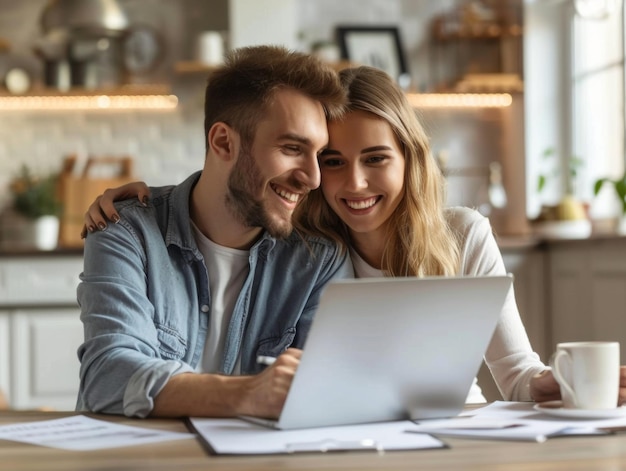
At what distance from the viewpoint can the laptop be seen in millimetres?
1193

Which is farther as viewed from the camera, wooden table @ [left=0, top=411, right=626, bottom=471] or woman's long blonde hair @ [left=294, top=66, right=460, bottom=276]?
woman's long blonde hair @ [left=294, top=66, right=460, bottom=276]

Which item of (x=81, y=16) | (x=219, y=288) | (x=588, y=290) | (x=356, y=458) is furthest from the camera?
(x=81, y=16)

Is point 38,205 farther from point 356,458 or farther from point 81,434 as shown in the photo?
point 356,458

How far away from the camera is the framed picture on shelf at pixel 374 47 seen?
5.44 metres

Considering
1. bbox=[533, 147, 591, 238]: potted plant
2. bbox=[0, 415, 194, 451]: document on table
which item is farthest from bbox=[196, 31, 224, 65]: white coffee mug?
bbox=[0, 415, 194, 451]: document on table

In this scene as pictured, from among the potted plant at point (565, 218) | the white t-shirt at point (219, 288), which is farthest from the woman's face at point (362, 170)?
the potted plant at point (565, 218)

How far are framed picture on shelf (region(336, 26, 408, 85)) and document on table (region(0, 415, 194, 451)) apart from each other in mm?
4306

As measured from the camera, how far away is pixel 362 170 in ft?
6.61

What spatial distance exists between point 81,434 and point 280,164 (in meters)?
0.80

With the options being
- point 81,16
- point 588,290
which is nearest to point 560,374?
→ point 588,290

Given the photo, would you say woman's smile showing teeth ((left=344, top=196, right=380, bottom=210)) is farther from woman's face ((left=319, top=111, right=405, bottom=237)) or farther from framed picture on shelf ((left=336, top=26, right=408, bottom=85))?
framed picture on shelf ((left=336, top=26, right=408, bottom=85))

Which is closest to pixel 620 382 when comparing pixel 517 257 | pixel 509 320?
pixel 509 320

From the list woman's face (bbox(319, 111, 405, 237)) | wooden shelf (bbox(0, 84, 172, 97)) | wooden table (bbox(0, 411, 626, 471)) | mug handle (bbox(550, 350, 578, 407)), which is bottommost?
wooden table (bbox(0, 411, 626, 471))

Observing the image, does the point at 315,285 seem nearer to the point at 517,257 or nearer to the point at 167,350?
the point at 167,350
